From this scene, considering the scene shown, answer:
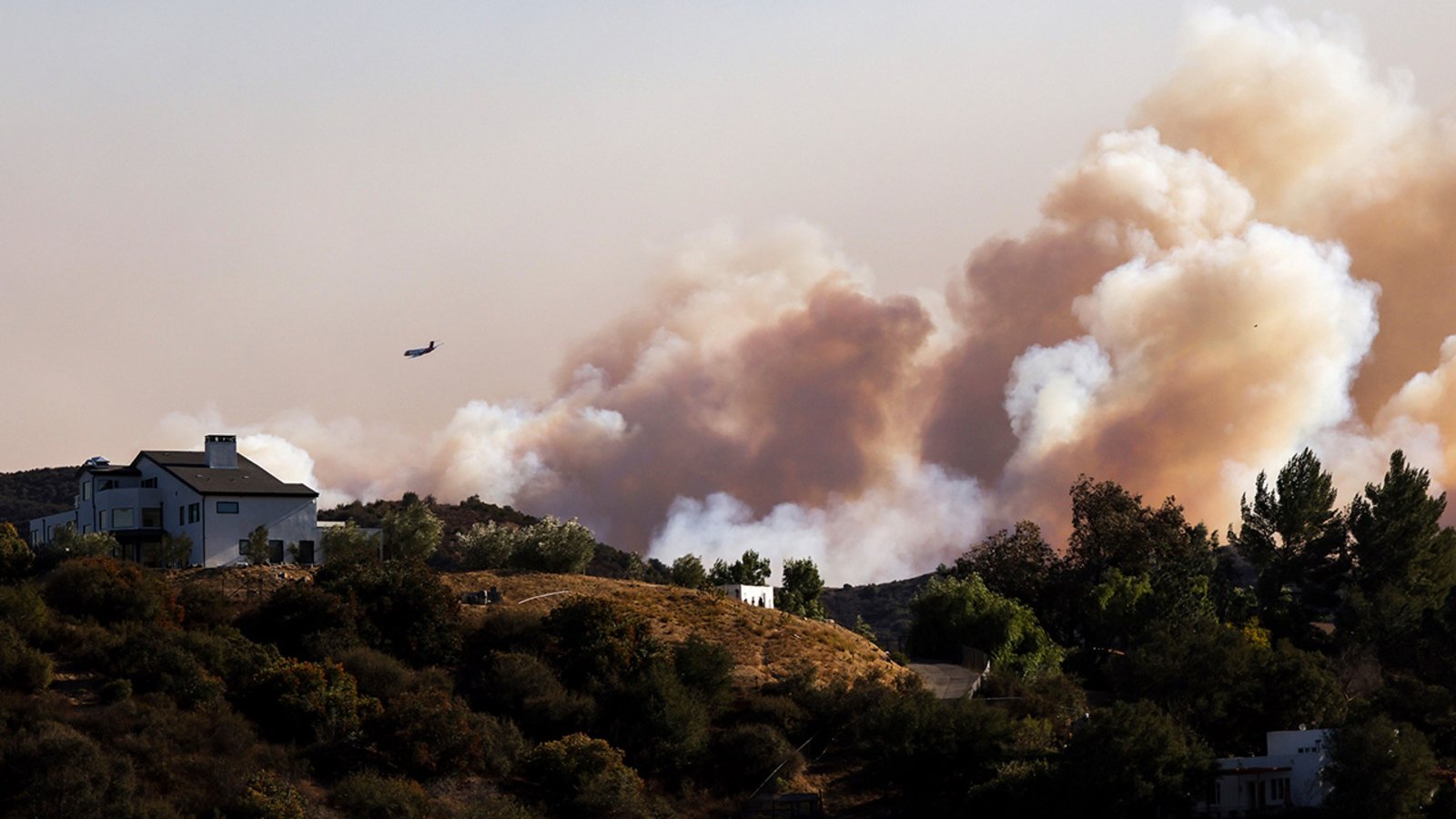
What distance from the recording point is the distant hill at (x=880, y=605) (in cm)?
17388

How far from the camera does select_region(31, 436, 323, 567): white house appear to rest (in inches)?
3917

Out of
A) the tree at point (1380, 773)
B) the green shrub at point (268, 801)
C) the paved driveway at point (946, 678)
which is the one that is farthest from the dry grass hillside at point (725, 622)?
the tree at point (1380, 773)

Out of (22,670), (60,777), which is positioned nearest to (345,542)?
(22,670)

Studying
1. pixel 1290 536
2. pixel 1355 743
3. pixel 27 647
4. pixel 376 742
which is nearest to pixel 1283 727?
pixel 1355 743

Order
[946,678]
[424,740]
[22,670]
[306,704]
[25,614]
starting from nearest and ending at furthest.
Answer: [424,740] → [22,670] → [306,704] → [25,614] → [946,678]

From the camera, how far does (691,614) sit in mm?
98875

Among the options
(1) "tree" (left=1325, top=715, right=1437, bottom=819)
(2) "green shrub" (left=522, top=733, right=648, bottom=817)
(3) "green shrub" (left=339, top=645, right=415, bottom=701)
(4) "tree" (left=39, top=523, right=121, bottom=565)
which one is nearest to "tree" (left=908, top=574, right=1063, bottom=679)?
(1) "tree" (left=1325, top=715, right=1437, bottom=819)

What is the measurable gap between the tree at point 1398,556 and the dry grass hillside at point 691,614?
32471mm

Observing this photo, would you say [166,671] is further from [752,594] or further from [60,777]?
[752,594]

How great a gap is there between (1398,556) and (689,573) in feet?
149

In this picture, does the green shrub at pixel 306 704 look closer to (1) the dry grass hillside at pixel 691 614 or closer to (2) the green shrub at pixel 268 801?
(2) the green shrub at pixel 268 801

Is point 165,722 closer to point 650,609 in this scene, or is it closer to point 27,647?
point 27,647

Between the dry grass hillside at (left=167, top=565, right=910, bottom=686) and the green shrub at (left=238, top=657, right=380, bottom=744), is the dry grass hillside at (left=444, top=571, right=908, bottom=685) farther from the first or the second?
the green shrub at (left=238, top=657, right=380, bottom=744)

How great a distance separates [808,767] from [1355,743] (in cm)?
2440
